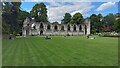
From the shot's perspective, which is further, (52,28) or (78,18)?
(78,18)

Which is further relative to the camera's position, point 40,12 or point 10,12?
point 40,12

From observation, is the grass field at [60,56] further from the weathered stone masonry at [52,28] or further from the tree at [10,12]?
the weathered stone masonry at [52,28]

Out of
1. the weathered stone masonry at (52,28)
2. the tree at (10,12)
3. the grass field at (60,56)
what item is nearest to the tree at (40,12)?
the weathered stone masonry at (52,28)

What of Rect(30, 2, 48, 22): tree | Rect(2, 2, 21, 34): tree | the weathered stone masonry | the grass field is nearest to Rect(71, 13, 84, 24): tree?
the weathered stone masonry

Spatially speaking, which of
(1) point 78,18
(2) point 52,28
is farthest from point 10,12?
(1) point 78,18

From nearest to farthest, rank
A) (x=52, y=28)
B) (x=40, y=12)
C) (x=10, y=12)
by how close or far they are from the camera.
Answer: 1. (x=10, y=12)
2. (x=52, y=28)
3. (x=40, y=12)

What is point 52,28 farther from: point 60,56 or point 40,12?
point 60,56

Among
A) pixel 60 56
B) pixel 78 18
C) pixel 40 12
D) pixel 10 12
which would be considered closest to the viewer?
pixel 60 56

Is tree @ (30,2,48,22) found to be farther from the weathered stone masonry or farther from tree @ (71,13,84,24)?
tree @ (71,13,84,24)

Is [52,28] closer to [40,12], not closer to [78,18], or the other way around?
[40,12]

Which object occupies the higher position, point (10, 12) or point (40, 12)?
point (40, 12)

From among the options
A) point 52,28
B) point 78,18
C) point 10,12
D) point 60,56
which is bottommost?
point 60,56

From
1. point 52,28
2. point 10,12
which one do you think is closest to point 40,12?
point 52,28

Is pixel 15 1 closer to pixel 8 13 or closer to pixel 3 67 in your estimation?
pixel 8 13
